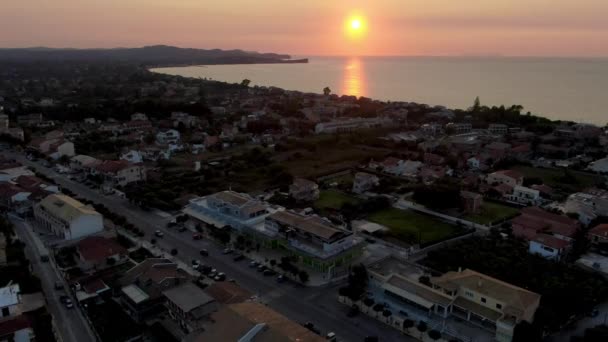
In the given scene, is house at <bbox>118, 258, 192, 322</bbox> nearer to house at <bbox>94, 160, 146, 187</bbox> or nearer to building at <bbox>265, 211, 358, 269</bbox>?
building at <bbox>265, 211, 358, 269</bbox>

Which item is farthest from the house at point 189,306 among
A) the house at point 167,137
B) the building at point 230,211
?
the house at point 167,137

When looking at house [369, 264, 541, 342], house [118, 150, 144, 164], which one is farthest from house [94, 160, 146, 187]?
house [369, 264, 541, 342]

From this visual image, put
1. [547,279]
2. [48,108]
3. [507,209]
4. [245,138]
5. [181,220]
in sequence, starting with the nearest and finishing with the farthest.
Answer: [547,279], [181,220], [507,209], [245,138], [48,108]

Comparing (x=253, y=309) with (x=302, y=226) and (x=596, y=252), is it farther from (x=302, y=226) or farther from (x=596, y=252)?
(x=596, y=252)

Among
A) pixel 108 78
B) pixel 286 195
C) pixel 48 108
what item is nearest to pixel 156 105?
pixel 48 108

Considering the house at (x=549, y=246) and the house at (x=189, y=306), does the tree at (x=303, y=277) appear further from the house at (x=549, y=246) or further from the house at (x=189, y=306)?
the house at (x=549, y=246)

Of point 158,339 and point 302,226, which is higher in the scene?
point 302,226
